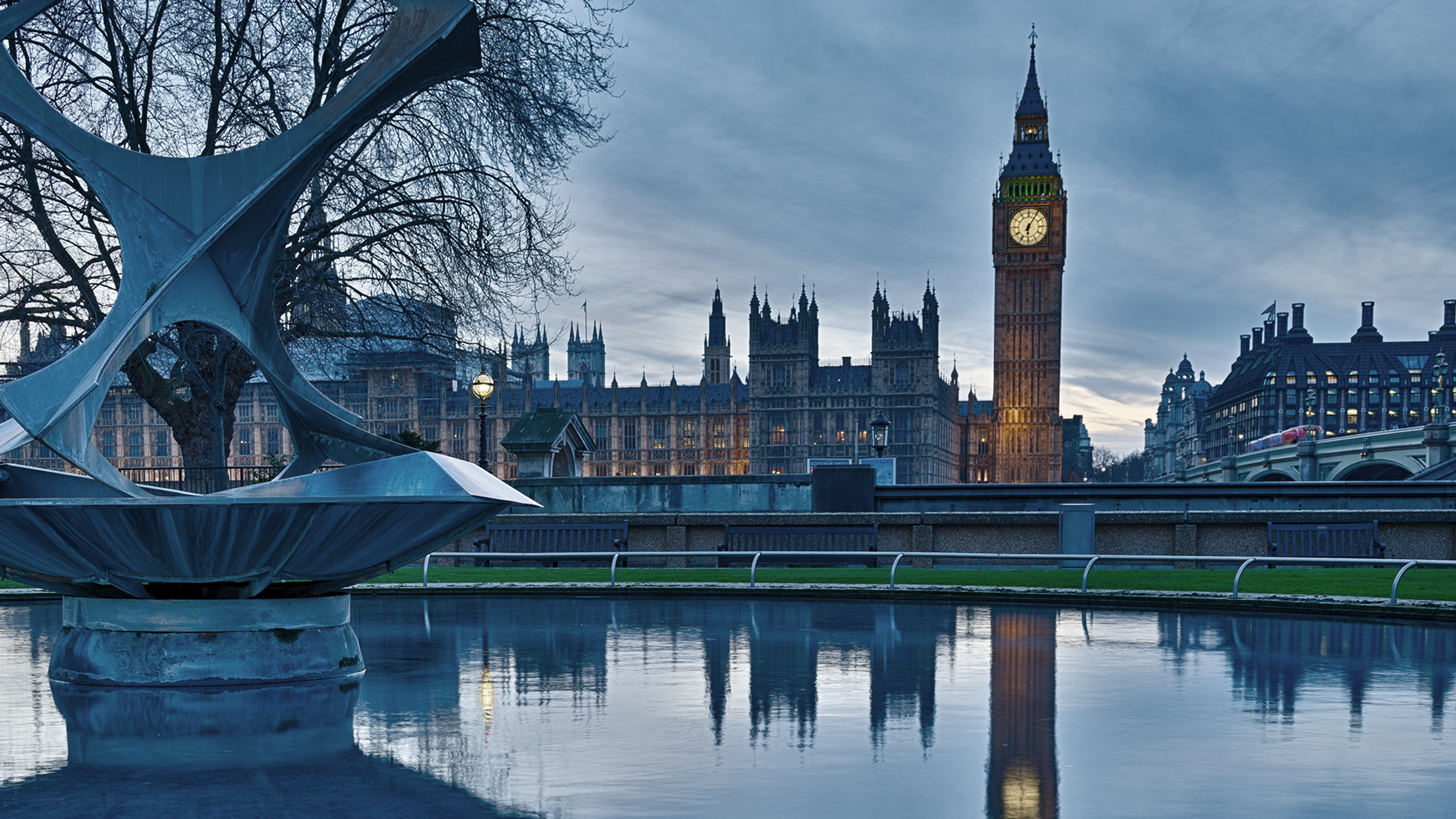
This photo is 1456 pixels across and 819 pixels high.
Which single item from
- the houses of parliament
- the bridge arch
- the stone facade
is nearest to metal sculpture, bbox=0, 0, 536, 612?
the bridge arch

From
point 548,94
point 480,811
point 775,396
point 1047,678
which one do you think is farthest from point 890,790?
point 775,396

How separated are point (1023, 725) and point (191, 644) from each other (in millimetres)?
5062

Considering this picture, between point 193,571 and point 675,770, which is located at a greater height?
point 193,571

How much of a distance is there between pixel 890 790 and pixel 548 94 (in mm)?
15214

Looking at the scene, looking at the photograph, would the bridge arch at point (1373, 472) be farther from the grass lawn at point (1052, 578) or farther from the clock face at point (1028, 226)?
the clock face at point (1028, 226)

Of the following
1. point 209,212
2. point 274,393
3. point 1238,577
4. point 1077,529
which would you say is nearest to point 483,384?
point 1077,529

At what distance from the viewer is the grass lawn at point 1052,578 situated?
14.3 m

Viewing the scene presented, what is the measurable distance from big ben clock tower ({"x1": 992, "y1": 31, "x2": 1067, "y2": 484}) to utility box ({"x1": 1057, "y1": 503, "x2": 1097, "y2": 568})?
102977mm

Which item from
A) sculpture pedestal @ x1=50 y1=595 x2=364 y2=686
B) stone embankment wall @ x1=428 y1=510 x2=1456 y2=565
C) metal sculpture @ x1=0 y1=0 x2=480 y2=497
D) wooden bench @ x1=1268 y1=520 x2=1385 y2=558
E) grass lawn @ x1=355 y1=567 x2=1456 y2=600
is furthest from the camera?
stone embankment wall @ x1=428 y1=510 x2=1456 y2=565

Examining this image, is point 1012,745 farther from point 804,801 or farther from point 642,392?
point 642,392

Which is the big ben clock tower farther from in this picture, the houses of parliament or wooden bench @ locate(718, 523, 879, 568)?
wooden bench @ locate(718, 523, 879, 568)

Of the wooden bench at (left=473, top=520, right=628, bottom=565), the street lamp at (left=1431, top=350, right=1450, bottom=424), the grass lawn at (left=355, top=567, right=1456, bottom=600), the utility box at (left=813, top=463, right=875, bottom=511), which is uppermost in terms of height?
the street lamp at (left=1431, top=350, right=1450, bottom=424)

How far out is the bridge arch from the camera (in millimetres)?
59750

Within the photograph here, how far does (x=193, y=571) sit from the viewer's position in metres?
7.55
